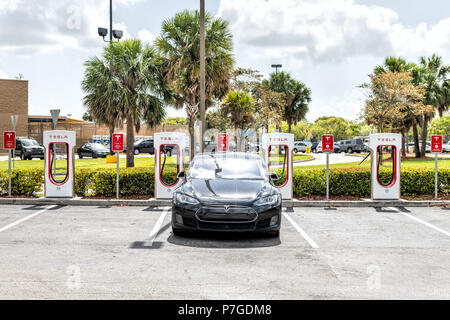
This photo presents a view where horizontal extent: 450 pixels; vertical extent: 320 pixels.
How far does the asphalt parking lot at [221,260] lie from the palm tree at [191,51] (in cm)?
1494

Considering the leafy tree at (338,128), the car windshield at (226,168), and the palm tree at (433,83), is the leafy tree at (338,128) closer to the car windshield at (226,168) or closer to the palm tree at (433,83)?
the palm tree at (433,83)

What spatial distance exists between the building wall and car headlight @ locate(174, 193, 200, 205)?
46044mm

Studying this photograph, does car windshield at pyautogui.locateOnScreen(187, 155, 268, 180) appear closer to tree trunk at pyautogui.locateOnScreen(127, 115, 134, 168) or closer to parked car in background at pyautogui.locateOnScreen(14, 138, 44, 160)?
tree trunk at pyautogui.locateOnScreen(127, 115, 134, 168)

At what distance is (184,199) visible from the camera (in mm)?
7465

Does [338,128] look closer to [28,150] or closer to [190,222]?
[28,150]

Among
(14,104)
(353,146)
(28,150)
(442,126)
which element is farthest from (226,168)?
(442,126)

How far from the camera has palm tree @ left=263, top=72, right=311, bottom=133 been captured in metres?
51.1

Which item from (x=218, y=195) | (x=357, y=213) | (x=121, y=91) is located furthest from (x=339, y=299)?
(x=121, y=91)

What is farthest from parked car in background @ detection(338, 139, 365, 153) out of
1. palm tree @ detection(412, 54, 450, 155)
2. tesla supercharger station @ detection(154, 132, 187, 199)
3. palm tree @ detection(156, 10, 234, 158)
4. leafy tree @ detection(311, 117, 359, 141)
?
leafy tree @ detection(311, 117, 359, 141)

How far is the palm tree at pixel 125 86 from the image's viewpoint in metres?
22.9

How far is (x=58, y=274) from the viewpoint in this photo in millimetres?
5445

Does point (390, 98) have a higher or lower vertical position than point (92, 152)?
higher

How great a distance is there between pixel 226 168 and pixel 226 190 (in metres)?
1.20

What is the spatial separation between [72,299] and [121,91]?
1931 centimetres
